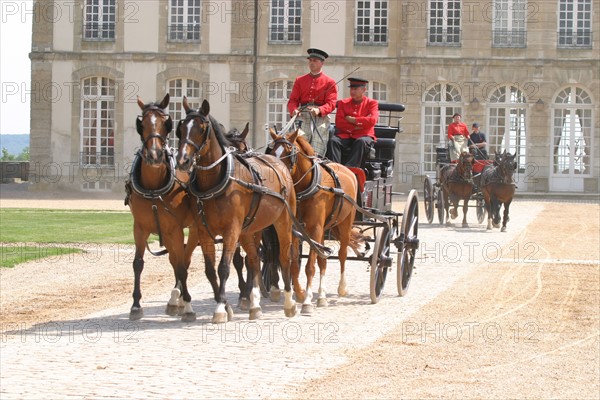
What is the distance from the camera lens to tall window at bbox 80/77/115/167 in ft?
112

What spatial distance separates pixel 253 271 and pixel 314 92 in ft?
6.94

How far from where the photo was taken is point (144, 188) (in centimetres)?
944

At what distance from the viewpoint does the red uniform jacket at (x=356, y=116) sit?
11688mm

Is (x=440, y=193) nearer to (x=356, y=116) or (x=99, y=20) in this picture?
(x=356, y=116)

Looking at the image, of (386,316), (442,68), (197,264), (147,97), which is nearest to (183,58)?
(147,97)

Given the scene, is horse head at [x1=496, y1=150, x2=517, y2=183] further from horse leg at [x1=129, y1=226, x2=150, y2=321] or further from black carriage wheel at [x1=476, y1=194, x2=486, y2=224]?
horse leg at [x1=129, y1=226, x2=150, y2=321]

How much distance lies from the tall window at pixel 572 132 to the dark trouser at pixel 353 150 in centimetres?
2297

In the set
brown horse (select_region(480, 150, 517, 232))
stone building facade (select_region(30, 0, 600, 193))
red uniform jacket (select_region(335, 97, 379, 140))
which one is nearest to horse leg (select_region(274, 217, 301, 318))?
red uniform jacket (select_region(335, 97, 379, 140))

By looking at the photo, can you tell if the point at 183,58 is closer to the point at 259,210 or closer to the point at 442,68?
the point at 442,68

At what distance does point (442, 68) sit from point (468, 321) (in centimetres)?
2401

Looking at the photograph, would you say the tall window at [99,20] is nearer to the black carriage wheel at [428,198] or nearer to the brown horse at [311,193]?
the black carriage wheel at [428,198]

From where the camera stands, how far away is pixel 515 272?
14281 millimetres

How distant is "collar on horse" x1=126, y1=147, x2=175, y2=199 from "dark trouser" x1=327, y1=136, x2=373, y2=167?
2.43 m

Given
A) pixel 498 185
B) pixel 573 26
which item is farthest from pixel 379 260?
pixel 573 26
